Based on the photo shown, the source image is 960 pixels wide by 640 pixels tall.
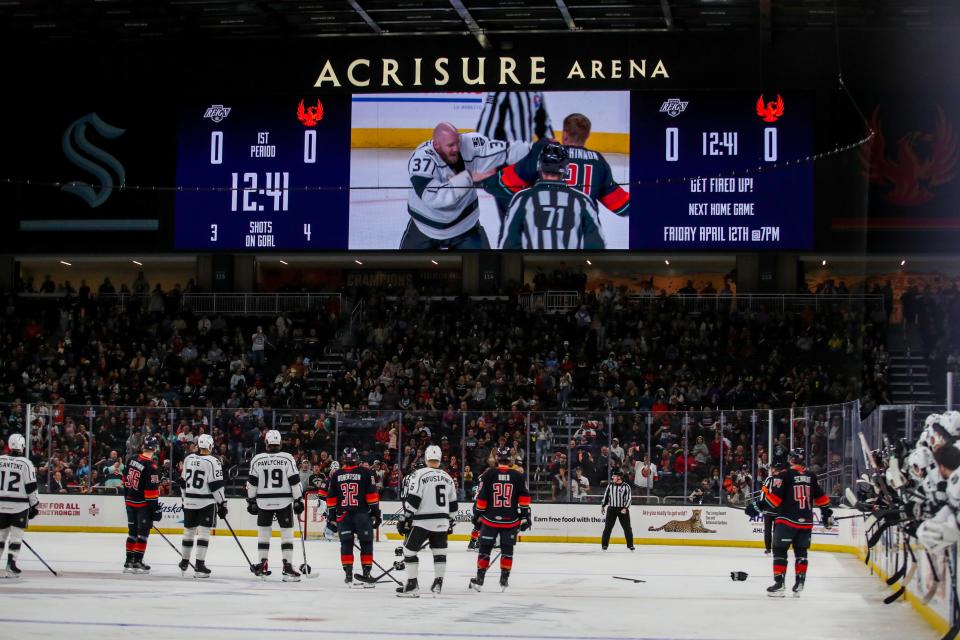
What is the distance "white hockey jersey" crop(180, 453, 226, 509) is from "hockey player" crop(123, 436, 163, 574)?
481 mm

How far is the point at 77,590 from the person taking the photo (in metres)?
14.3

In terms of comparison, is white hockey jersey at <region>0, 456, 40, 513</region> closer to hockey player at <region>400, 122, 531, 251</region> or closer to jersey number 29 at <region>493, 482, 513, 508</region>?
jersey number 29 at <region>493, 482, 513, 508</region>

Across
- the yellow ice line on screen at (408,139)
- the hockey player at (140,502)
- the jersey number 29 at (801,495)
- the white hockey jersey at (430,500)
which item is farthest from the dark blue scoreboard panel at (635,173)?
the white hockey jersey at (430,500)

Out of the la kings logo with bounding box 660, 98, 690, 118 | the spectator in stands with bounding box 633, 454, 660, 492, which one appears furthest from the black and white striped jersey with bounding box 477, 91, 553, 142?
the spectator in stands with bounding box 633, 454, 660, 492

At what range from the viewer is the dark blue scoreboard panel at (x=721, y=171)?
30.8m

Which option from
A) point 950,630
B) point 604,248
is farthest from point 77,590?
point 604,248

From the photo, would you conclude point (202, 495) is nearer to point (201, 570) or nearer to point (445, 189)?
point (201, 570)

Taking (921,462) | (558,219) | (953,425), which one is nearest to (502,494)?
(921,462)

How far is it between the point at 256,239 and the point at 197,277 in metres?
3.49

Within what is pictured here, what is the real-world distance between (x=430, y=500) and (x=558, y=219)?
1759cm

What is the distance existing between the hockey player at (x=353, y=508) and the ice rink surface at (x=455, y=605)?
1.16ft

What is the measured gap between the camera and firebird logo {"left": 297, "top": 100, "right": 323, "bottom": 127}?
32500 millimetres

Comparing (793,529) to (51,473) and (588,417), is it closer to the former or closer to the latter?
(588,417)

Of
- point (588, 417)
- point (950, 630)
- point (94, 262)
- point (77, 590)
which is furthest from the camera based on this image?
point (94, 262)
